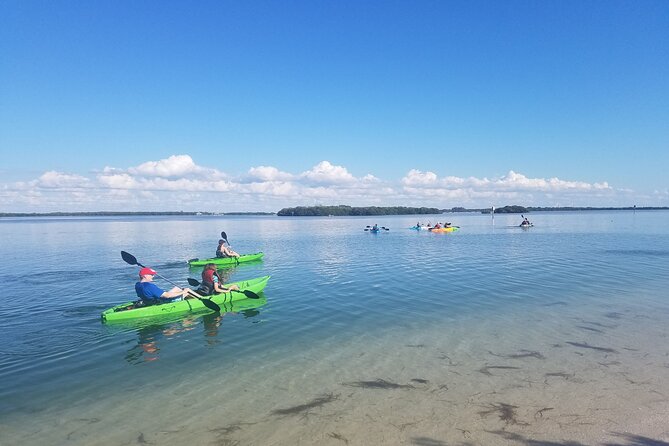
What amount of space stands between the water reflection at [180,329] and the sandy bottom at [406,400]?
99.2 inches

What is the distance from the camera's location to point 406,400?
820cm

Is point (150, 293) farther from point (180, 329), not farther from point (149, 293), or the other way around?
point (180, 329)

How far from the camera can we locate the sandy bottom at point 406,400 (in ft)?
23.0

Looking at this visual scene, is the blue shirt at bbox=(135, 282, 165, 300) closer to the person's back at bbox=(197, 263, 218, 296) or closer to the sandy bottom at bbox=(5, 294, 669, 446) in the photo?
the person's back at bbox=(197, 263, 218, 296)

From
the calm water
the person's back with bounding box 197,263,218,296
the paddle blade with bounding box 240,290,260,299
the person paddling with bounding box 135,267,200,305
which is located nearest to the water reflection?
the calm water

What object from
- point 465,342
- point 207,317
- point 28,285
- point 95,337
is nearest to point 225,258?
point 28,285

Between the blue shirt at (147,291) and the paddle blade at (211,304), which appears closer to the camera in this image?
the blue shirt at (147,291)

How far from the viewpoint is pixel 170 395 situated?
8.77 metres

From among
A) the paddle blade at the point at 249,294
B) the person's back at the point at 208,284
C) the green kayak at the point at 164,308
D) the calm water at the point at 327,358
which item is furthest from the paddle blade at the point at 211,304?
the paddle blade at the point at 249,294

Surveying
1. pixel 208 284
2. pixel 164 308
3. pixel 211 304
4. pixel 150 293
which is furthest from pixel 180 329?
pixel 208 284

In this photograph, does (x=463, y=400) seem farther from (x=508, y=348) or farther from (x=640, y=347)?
(x=640, y=347)

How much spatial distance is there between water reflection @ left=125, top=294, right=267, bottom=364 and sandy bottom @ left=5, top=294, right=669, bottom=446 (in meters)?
2.52

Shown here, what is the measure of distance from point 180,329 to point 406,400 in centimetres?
870

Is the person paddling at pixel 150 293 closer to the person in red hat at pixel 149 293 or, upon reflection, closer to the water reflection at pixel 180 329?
the person in red hat at pixel 149 293
